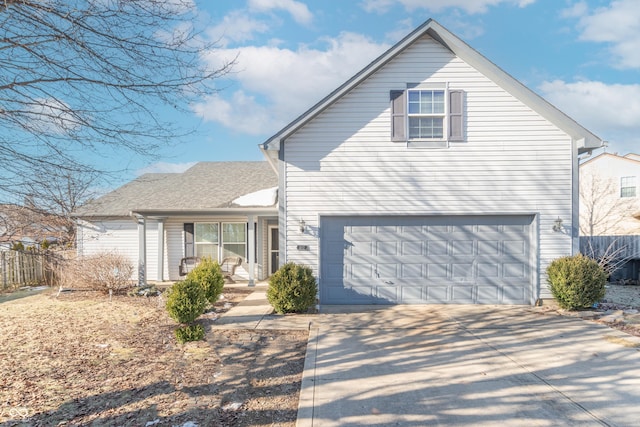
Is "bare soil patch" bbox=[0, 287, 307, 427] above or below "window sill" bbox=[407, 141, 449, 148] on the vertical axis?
below

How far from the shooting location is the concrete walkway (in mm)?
3863

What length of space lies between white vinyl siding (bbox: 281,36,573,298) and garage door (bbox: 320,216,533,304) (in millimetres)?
352

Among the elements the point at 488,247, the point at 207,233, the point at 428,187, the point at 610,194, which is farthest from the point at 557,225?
the point at 610,194

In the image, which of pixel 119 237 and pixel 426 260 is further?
pixel 119 237

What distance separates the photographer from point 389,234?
9438 mm

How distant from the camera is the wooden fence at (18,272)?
42.1 feet

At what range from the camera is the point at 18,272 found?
1347 centimetres

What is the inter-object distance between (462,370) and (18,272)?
15556mm

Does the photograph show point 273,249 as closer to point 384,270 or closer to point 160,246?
point 160,246

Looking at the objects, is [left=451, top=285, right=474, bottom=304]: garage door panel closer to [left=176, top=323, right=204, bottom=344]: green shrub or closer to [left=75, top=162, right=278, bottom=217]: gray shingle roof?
[left=176, top=323, right=204, bottom=344]: green shrub

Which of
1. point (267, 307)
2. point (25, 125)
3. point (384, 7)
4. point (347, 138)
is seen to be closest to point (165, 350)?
point (267, 307)

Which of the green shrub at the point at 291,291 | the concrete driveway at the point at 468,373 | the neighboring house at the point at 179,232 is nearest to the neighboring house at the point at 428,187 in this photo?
the green shrub at the point at 291,291

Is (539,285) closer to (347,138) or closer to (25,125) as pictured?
(347,138)

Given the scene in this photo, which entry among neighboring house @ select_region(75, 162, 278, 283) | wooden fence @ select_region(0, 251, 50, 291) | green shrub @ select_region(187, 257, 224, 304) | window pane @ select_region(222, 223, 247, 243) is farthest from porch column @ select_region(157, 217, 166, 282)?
green shrub @ select_region(187, 257, 224, 304)
